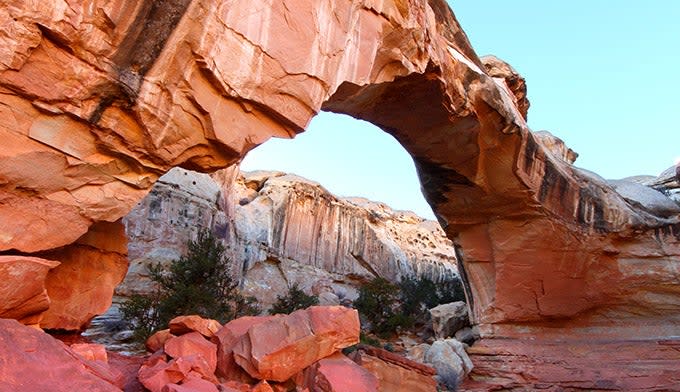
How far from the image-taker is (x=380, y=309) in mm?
19969

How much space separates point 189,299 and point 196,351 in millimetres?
7300

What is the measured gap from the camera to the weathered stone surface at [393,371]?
693cm

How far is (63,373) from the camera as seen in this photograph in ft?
11.2

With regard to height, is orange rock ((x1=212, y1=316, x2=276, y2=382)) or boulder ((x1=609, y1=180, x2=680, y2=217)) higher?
boulder ((x1=609, y1=180, x2=680, y2=217))

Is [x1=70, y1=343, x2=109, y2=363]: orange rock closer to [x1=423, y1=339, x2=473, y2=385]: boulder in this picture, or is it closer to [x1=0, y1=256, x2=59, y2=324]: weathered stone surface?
[x1=0, y1=256, x2=59, y2=324]: weathered stone surface

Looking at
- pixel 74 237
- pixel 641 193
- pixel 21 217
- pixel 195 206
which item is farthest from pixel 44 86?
pixel 195 206

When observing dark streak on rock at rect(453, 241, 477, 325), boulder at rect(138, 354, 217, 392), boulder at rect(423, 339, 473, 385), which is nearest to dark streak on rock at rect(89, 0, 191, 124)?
boulder at rect(138, 354, 217, 392)

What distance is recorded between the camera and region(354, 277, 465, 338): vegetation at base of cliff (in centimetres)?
1884

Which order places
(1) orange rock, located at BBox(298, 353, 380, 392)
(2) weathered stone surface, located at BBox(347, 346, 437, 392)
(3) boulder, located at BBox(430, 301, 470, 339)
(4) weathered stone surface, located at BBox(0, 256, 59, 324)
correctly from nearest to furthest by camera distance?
1. (4) weathered stone surface, located at BBox(0, 256, 59, 324)
2. (1) orange rock, located at BBox(298, 353, 380, 392)
3. (2) weathered stone surface, located at BBox(347, 346, 437, 392)
4. (3) boulder, located at BBox(430, 301, 470, 339)

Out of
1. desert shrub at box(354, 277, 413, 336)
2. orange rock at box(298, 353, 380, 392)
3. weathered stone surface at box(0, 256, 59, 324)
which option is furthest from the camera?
desert shrub at box(354, 277, 413, 336)

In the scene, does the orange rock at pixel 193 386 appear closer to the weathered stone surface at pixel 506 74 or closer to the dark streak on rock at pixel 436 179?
the dark streak on rock at pixel 436 179

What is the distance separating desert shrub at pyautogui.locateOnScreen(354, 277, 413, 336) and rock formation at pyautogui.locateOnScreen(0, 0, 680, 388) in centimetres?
831

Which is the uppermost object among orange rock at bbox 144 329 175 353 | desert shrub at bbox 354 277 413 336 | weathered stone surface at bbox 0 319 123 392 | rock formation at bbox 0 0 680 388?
rock formation at bbox 0 0 680 388

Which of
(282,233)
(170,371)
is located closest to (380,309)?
(282,233)
